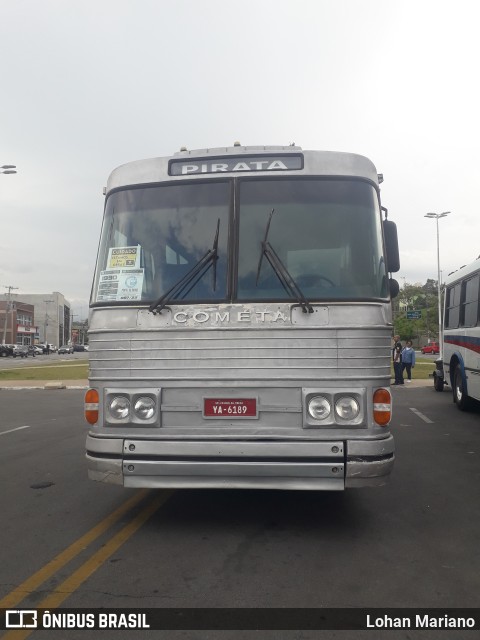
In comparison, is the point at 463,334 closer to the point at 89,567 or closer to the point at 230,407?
the point at 230,407

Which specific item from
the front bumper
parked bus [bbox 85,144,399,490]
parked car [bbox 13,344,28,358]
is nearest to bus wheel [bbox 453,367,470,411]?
parked bus [bbox 85,144,399,490]

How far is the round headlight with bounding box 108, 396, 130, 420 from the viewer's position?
4684mm

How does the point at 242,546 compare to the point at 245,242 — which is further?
the point at 245,242

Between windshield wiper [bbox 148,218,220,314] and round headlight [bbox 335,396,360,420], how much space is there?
1382mm

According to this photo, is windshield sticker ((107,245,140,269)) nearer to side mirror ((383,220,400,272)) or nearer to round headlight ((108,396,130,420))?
round headlight ((108,396,130,420))

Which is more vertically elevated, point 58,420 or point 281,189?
point 281,189

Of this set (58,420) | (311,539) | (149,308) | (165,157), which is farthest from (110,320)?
(58,420)

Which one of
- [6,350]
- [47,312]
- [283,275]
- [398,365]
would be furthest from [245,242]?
[47,312]

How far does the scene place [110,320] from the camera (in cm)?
483

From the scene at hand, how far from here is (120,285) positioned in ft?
16.2

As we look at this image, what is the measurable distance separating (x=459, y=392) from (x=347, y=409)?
1001 cm

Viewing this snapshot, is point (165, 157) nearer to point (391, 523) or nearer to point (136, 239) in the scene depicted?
point (136, 239)

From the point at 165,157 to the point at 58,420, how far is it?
9.13 metres

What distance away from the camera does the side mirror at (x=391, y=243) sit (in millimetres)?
5238
